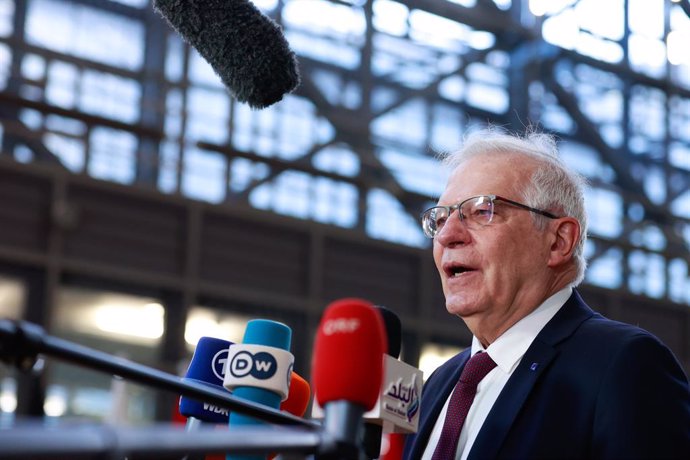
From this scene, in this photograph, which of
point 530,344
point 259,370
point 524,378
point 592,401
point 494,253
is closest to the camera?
point 259,370

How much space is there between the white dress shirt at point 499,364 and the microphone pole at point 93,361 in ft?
2.55

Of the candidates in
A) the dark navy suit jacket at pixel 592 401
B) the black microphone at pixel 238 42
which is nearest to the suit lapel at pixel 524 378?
the dark navy suit jacket at pixel 592 401

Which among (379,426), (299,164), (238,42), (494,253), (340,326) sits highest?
(299,164)

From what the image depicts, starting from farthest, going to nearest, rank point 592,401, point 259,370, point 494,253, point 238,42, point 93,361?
point 494,253 < point 592,401 < point 259,370 < point 238,42 < point 93,361

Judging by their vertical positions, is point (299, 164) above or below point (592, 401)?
above

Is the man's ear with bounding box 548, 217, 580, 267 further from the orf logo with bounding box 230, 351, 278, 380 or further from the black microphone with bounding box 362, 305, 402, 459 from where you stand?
the orf logo with bounding box 230, 351, 278, 380

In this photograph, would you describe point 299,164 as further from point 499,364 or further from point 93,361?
point 93,361

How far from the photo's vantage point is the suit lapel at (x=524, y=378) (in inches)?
77.0

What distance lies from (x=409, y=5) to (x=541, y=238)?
322 inches

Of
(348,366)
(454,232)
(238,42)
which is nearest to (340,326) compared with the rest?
(348,366)

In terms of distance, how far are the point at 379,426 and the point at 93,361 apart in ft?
2.75

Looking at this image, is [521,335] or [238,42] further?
[521,335]

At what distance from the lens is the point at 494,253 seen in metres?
2.31

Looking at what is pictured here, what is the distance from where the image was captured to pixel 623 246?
1060 cm
